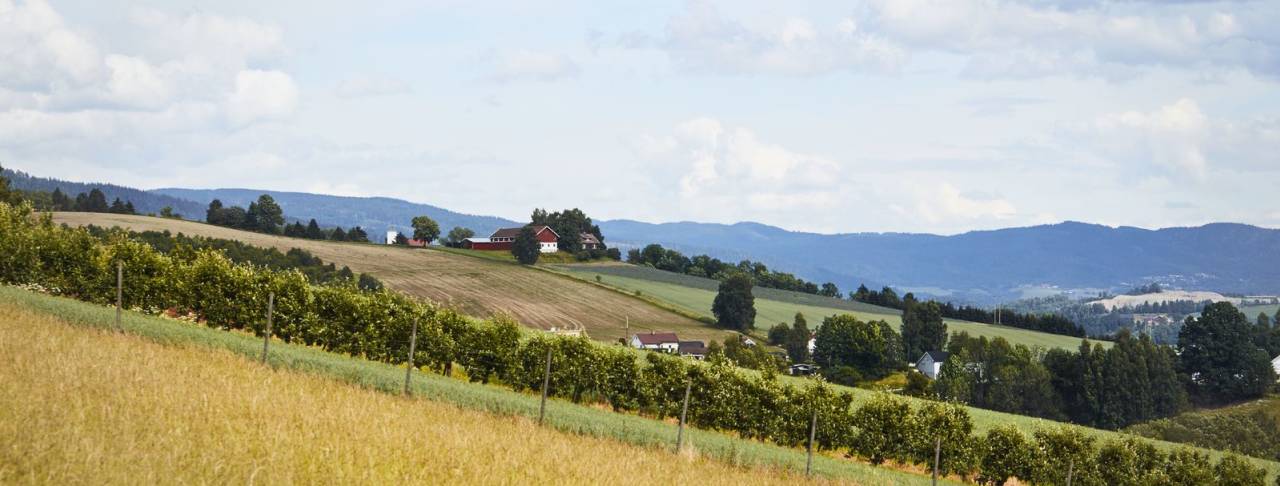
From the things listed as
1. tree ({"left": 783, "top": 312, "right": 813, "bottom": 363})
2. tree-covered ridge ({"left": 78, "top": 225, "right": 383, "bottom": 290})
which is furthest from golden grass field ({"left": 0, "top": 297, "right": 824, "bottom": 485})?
tree ({"left": 783, "top": 312, "right": 813, "bottom": 363})

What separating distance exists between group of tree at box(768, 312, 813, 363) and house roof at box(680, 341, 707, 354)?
15756 millimetres

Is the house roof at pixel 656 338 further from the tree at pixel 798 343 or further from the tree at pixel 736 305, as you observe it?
the tree at pixel 736 305

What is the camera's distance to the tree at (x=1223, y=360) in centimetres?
13875

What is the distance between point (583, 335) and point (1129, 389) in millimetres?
90744

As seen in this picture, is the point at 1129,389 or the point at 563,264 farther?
the point at 563,264

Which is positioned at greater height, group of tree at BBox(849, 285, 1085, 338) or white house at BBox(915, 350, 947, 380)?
group of tree at BBox(849, 285, 1085, 338)

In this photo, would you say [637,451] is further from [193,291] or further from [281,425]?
[193,291]

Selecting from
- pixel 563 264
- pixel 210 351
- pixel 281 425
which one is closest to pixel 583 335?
pixel 210 351

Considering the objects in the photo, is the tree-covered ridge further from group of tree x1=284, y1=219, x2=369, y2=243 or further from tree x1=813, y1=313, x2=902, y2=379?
tree x1=813, y1=313, x2=902, y2=379

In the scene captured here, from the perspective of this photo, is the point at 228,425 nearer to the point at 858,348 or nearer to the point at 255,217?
the point at 858,348

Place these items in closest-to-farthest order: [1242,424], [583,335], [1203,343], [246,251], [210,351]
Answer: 1. [210,351]
2. [583,335]
3. [1242,424]
4. [246,251]
5. [1203,343]

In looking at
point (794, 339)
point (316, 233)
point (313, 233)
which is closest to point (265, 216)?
point (313, 233)

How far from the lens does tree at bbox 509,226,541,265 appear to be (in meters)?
158

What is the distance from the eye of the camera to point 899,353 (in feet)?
433
